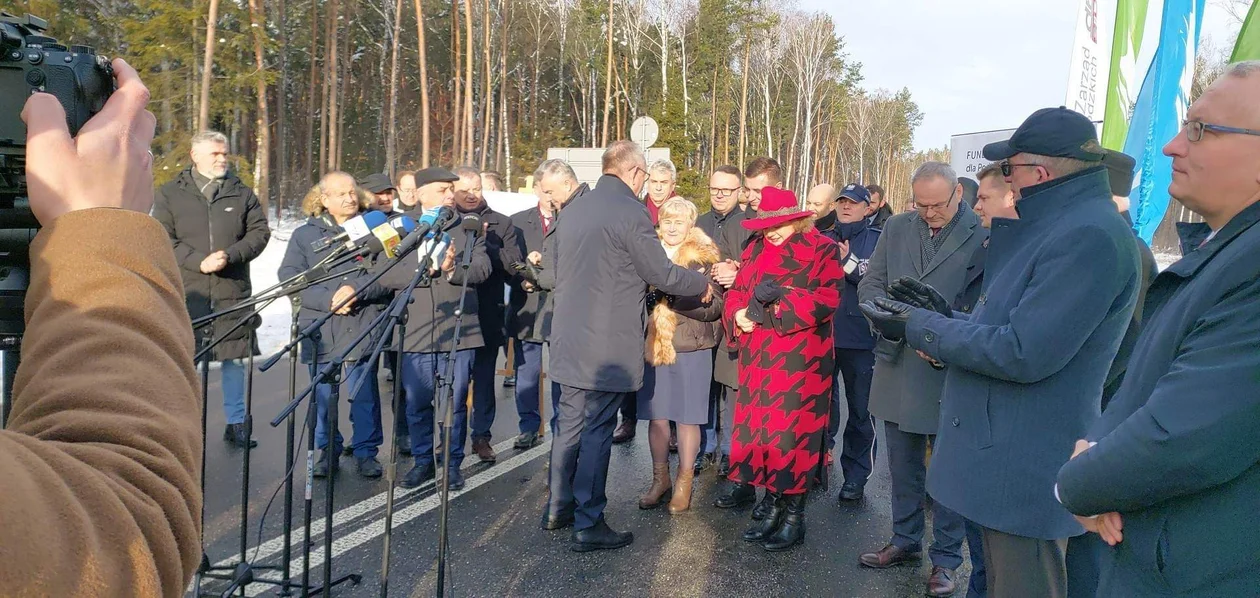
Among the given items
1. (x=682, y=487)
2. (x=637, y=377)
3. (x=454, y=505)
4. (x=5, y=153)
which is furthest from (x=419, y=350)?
(x=5, y=153)

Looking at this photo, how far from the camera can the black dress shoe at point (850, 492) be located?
503cm

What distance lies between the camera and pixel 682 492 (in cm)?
480

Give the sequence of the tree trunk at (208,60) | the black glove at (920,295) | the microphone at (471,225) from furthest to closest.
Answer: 1. the tree trunk at (208,60)
2. the microphone at (471,225)
3. the black glove at (920,295)

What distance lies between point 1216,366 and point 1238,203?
1.43 ft

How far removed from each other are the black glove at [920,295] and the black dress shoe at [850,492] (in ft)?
7.43

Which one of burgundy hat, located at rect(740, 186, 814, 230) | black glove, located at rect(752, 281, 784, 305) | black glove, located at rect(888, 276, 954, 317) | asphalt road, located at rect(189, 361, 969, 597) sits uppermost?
burgundy hat, located at rect(740, 186, 814, 230)

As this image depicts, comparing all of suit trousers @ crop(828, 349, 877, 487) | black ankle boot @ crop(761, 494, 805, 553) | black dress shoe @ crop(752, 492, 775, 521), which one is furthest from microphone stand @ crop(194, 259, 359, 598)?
→ suit trousers @ crop(828, 349, 877, 487)

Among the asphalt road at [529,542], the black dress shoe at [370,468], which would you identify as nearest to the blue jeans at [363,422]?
the black dress shoe at [370,468]

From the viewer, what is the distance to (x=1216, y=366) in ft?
5.24

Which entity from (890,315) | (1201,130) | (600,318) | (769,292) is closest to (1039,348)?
(890,315)

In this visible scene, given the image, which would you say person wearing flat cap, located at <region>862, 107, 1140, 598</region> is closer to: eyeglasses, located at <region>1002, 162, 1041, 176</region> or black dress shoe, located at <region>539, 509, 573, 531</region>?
eyeglasses, located at <region>1002, 162, 1041, 176</region>

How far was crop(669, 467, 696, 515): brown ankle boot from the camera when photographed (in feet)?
15.7

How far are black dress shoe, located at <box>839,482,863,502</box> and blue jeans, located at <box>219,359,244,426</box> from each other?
437cm

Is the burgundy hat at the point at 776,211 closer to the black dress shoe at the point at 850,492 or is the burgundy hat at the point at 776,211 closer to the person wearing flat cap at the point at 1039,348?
the person wearing flat cap at the point at 1039,348
